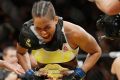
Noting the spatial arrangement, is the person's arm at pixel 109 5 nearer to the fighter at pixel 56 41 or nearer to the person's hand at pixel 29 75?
the fighter at pixel 56 41

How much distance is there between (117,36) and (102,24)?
127mm

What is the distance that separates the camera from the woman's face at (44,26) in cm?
330

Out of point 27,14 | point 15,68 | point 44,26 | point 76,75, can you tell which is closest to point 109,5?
point 44,26

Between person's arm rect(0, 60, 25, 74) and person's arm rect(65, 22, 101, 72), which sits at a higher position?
person's arm rect(65, 22, 101, 72)

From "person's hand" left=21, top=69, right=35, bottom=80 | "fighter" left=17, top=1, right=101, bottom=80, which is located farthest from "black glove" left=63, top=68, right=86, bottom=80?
"person's hand" left=21, top=69, right=35, bottom=80

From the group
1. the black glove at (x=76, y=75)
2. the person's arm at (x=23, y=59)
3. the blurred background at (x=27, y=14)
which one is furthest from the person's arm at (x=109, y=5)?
the blurred background at (x=27, y=14)

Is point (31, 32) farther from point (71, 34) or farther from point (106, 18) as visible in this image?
point (106, 18)

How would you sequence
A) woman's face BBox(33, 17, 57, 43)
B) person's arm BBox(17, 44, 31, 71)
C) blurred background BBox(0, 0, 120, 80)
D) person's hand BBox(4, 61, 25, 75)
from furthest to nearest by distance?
1. blurred background BBox(0, 0, 120, 80)
2. person's arm BBox(17, 44, 31, 71)
3. person's hand BBox(4, 61, 25, 75)
4. woman's face BBox(33, 17, 57, 43)

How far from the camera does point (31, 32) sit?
351 cm

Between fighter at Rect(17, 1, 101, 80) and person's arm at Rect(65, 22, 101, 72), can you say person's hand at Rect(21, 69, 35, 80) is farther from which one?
person's arm at Rect(65, 22, 101, 72)

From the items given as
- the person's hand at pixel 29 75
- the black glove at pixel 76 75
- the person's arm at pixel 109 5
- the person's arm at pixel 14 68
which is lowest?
the person's hand at pixel 29 75

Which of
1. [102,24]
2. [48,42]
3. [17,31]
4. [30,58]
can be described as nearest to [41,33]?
[48,42]

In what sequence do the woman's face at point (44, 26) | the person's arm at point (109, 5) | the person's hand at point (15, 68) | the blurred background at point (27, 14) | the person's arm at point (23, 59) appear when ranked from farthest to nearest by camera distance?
the blurred background at point (27, 14) → the person's arm at point (23, 59) → the person's hand at point (15, 68) → the woman's face at point (44, 26) → the person's arm at point (109, 5)

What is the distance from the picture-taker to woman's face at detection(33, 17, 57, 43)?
3297 millimetres
